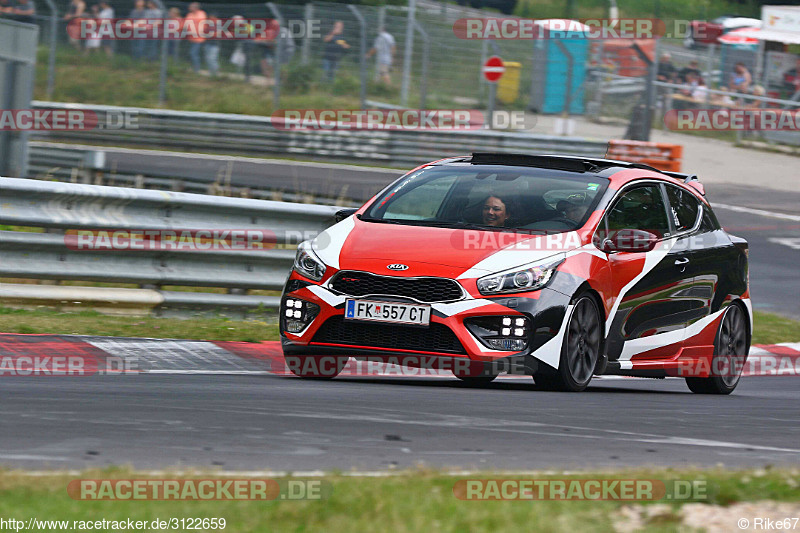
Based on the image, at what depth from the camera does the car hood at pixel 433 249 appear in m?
7.89

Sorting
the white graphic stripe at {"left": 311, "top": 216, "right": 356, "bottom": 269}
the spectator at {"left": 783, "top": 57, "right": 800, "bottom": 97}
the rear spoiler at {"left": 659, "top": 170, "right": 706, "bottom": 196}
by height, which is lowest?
the white graphic stripe at {"left": 311, "top": 216, "right": 356, "bottom": 269}

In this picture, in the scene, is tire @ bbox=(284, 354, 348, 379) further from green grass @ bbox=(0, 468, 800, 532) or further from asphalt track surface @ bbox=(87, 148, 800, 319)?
asphalt track surface @ bbox=(87, 148, 800, 319)

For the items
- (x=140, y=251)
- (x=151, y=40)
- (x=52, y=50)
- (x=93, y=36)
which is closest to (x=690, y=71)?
(x=151, y=40)

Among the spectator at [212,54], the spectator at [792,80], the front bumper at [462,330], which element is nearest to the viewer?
the front bumper at [462,330]

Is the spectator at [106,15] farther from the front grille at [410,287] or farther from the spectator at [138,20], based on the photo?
the front grille at [410,287]

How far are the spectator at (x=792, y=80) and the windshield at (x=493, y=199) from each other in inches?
955

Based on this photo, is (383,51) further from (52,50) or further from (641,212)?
(641,212)

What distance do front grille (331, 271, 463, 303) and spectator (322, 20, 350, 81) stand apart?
815 inches

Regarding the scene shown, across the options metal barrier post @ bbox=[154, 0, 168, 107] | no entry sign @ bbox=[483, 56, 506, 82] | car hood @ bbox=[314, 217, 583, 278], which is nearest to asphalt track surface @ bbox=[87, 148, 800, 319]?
metal barrier post @ bbox=[154, 0, 168, 107]

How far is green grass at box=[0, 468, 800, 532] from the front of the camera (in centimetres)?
414

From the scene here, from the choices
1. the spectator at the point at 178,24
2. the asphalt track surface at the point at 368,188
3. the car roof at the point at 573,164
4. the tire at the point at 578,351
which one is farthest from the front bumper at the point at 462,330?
the spectator at the point at 178,24

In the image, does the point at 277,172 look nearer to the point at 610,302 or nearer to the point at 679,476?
the point at 610,302

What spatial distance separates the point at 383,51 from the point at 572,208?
20.2 m

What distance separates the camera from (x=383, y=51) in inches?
1118
